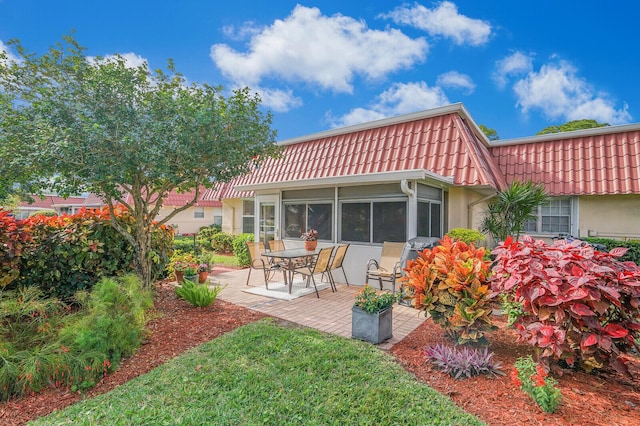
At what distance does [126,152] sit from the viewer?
4402mm

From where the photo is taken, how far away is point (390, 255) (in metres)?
6.89

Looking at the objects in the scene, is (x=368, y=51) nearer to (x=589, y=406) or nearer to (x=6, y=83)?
(x=6, y=83)

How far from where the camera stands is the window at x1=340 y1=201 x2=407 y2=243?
7.05 m

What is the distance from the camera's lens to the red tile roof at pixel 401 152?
7.61 meters

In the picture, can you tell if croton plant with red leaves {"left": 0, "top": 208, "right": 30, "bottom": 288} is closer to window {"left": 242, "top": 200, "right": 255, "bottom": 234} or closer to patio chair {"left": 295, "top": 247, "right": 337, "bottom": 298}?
patio chair {"left": 295, "top": 247, "right": 337, "bottom": 298}

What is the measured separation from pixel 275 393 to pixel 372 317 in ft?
5.25

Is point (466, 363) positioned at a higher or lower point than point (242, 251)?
lower

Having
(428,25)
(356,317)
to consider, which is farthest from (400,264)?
(428,25)

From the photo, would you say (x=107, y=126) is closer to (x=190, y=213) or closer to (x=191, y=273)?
(x=191, y=273)

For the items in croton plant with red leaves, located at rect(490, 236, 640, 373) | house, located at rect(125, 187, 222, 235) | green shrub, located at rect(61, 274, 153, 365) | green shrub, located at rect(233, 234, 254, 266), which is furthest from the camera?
house, located at rect(125, 187, 222, 235)

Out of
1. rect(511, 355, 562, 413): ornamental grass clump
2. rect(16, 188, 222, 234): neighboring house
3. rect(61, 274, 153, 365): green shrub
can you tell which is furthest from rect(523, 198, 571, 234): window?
rect(16, 188, 222, 234): neighboring house

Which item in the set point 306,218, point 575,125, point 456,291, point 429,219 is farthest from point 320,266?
point 575,125

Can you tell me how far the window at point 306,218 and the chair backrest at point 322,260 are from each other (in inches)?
63.6

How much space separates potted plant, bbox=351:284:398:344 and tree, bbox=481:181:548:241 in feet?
16.3
